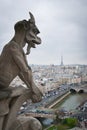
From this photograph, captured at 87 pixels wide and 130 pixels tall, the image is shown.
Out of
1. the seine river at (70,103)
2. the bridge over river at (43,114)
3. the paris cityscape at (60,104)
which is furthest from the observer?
the seine river at (70,103)

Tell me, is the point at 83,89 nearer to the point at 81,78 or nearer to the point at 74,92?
the point at 74,92

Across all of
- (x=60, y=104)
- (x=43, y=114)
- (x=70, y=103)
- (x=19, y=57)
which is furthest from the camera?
(x=70, y=103)

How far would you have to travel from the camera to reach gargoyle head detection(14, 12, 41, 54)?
2250mm

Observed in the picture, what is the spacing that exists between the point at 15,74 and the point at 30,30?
0.31 metres

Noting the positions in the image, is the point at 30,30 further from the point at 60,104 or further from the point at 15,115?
the point at 60,104

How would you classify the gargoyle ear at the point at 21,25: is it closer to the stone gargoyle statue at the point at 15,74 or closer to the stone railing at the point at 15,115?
the stone gargoyle statue at the point at 15,74

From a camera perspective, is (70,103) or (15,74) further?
(70,103)

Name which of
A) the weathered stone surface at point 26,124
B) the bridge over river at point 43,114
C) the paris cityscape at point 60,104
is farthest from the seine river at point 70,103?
the weathered stone surface at point 26,124

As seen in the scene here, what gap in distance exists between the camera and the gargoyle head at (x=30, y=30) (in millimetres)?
2250

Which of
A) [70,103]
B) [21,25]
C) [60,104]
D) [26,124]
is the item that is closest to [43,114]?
[60,104]

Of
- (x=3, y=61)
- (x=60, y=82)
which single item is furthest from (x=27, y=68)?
(x=60, y=82)

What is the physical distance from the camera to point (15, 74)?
7.40 ft

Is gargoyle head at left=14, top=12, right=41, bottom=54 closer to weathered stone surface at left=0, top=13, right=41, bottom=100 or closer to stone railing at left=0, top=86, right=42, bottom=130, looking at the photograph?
weathered stone surface at left=0, top=13, right=41, bottom=100

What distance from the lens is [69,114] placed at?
21.0m
